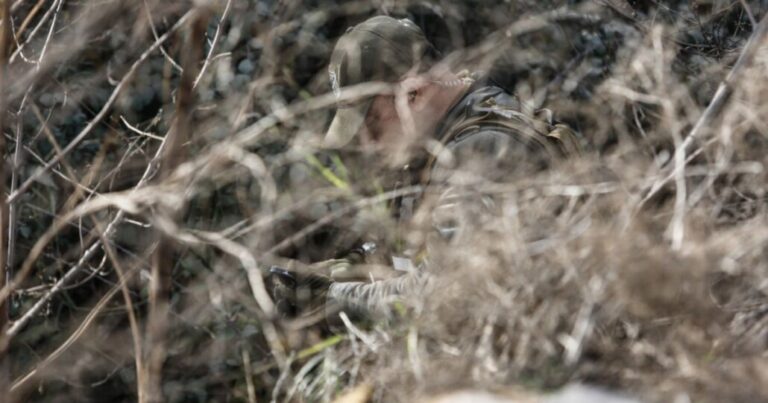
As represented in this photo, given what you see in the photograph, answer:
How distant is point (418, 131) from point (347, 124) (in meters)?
0.34

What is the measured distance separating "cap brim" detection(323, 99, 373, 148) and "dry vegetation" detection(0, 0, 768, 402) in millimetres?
171

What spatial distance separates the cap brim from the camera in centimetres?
338

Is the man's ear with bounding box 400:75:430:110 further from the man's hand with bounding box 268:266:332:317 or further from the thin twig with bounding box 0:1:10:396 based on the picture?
the thin twig with bounding box 0:1:10:396

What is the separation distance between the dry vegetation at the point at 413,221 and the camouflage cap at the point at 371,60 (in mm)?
187

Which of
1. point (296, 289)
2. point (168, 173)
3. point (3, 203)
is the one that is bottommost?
point (296, 289)

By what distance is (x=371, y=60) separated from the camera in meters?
3.41

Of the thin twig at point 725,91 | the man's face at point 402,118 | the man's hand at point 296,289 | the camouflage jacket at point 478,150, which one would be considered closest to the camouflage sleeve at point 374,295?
the camouflage jacket at point 478,150

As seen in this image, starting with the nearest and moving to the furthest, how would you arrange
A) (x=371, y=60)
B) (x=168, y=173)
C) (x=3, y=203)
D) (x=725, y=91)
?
(x=168, y=173)
(x=3, y=203)
(x=725, y=91)
(x=371, y=60)

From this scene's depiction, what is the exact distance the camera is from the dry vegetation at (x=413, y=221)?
2.05 metres

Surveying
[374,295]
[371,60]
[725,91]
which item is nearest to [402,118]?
[371,60]

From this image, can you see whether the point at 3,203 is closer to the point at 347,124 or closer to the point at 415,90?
the point at 415,90

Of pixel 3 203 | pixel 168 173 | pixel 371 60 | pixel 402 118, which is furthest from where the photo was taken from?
pixel 371 60

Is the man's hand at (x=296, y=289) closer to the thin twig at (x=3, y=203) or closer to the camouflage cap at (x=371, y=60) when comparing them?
the camouflage cap at (x=371, y=60)

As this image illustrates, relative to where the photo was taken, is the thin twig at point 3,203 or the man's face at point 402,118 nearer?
the thin twig at point 3,203
